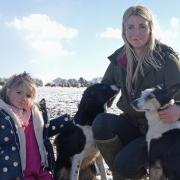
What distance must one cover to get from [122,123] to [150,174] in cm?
87

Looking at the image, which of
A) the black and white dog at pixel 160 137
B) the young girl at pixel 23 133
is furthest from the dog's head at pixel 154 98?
the young girl at pixel 23 133

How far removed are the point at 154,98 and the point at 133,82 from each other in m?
0.59

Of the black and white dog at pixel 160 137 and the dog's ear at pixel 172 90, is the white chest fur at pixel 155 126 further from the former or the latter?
the dog's ear at pixel 172 90

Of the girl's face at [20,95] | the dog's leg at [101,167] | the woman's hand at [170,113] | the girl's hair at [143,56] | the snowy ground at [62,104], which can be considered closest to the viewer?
the woman's hand at [170,113]

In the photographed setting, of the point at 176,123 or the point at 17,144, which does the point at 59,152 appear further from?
the point at 176,123

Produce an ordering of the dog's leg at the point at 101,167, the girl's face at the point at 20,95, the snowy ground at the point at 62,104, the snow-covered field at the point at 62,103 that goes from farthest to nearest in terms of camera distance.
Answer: the snow-covered field at the point at 62,103 < the snowy ground at the point at 62,104 < the dog's leg at the point at 101,167 < the girl's face at the point at 20,95

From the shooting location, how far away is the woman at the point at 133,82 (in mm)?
5887

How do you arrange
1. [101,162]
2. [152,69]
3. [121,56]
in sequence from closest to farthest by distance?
1. [152,69]
2. [121,56]
3. [101,162]

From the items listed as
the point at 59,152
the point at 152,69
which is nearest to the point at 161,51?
the point at 152,69

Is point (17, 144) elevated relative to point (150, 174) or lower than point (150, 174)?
elevated

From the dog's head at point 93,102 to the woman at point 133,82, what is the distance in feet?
0.92

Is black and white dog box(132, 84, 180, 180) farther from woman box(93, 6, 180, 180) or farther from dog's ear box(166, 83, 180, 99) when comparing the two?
woman box(93, 6, 180, 180)

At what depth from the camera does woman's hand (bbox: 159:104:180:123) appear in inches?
217

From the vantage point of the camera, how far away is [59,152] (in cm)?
657
